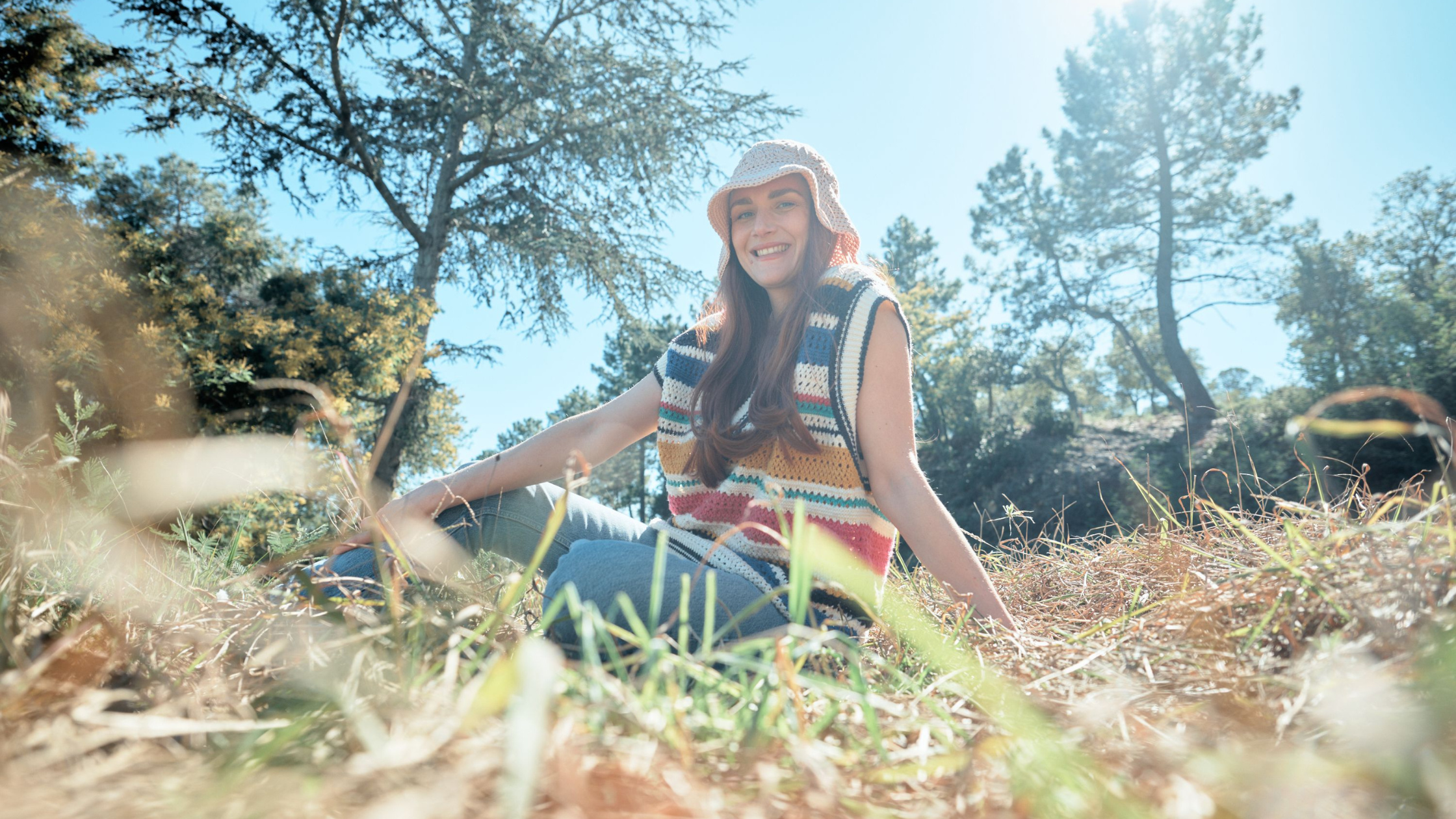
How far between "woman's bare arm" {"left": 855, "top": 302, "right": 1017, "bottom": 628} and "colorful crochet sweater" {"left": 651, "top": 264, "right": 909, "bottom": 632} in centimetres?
3

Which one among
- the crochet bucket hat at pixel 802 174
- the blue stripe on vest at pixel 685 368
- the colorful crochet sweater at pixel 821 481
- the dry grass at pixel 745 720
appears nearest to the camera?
the dry grass at pixel 745 720

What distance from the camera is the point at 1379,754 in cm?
52

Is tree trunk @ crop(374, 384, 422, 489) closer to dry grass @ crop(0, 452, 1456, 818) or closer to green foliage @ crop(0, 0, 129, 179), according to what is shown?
green foliage @ crop(0, 0, 129, 179)

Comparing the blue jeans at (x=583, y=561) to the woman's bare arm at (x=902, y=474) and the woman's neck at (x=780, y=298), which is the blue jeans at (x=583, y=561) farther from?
the woman's neck at (x=780, y=298)

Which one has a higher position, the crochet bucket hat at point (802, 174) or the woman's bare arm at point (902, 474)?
the crochet bucket hat at point (802, 174)

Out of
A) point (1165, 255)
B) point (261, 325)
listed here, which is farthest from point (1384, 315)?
point (261, 325)

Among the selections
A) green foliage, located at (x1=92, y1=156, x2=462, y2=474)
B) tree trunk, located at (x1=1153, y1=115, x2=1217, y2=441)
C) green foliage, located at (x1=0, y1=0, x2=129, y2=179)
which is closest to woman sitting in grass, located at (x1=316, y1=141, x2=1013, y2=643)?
green foliage, located at (x1=92, y1=156, x2=462, y2=474)

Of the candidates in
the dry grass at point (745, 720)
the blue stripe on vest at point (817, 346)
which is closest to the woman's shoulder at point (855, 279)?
the blue stripe on vest at point (817, 346)

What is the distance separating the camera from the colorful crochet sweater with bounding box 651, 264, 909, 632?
5.19 ft

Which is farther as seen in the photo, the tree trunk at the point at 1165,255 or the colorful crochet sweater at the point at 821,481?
the tree trunk at the point at 1165,255

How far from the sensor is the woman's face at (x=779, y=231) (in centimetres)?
196

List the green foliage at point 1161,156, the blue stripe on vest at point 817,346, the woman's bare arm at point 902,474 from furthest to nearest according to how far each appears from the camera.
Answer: the green foliage at point 1161,156
the blue stripe on vest at point 817,346
the woman's bare arm at point 902,474

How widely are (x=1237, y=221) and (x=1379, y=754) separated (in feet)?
58.0

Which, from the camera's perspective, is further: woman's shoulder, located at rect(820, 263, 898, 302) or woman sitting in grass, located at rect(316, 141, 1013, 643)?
woman's shoulder, located at rect(820, 263, 898, 302)
